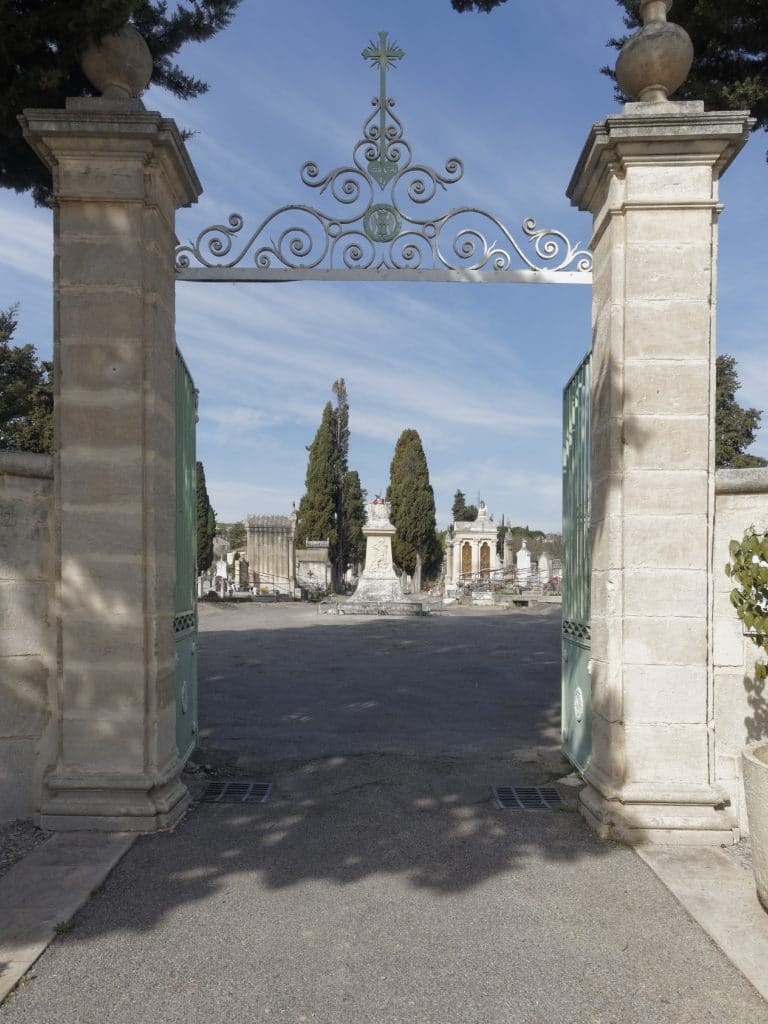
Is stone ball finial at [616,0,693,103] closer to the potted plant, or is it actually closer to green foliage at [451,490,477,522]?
the potted plant

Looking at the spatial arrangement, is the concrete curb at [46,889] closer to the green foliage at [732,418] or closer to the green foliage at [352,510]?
the green foliage at [732,418]

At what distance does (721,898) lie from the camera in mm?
3533

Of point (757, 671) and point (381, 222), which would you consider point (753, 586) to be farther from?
point (381, 222)

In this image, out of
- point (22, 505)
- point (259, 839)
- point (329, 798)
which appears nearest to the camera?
Result: point (259, 839)

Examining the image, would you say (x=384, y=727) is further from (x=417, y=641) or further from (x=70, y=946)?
(x=417, y=641)

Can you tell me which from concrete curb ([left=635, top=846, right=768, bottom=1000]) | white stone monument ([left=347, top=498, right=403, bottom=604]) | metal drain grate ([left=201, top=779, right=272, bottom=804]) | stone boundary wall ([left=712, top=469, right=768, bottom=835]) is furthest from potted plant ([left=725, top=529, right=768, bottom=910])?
white stone monument ([left=347, top=498, right=403, bottom=604])

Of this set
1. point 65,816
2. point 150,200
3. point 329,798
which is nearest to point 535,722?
point 329,798

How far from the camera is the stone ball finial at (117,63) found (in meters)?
4.60

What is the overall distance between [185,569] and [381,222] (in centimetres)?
274

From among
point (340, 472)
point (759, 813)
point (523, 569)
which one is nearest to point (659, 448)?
point (759, 813)

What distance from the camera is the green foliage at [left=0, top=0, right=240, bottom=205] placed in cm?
452

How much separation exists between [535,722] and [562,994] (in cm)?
474

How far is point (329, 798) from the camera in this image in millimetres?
4973

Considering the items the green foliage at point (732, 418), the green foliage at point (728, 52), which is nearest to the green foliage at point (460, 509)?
the green foliage at point (732, 418)
